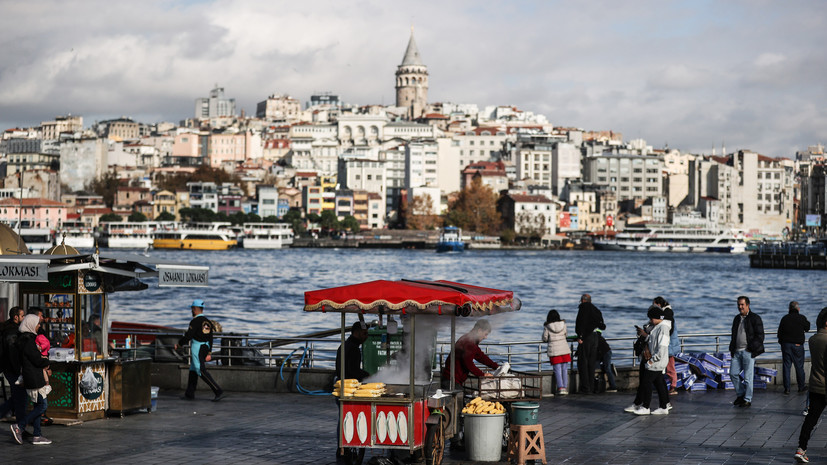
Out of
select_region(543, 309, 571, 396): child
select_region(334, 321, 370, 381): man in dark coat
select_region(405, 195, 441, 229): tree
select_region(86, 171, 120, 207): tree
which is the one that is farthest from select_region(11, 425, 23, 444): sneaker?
select_region(86, 171, 120, 207): tree

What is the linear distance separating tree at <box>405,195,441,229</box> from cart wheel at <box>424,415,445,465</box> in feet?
452

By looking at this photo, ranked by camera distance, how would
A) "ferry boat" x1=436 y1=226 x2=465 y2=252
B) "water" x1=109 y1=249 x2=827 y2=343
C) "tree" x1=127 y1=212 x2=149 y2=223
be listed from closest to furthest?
"water" x1=109 y1=249 x2=827 y2=343
"ferry boat" x1=436 y1=226 x2=465 y2=252
"tree" x1=127 y1=212 x2=149 y2=223

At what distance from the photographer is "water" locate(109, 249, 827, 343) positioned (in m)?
41.0

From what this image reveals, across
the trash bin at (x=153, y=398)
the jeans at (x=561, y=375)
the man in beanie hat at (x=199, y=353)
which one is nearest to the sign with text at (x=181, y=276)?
the man in beanie hat at (x=199, y=353)

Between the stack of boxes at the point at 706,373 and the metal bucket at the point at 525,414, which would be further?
the stack of boxes at the point at 706,373

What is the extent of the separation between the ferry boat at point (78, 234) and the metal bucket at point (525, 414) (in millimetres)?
106969

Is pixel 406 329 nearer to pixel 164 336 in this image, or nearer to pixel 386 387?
pixel 386 387

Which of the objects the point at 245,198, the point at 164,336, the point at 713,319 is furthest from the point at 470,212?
the point at 164,336

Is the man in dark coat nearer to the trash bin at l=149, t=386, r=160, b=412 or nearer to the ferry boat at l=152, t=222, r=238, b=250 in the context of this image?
the trash bin at l=149, t=386, r=160, b=412

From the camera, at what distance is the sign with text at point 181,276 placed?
38.7 feet

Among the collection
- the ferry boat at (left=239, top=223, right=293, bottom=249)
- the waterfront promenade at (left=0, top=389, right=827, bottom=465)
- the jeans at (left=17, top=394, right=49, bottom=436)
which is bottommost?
the waterfront promenade at (left=0, top=389, right=827, bottom=465)

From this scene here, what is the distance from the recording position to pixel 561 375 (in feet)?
44.1

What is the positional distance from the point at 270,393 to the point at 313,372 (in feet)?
1.85

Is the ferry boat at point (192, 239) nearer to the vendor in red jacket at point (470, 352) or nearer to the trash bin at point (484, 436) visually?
the vendor in red jacket at point (470, 352)
